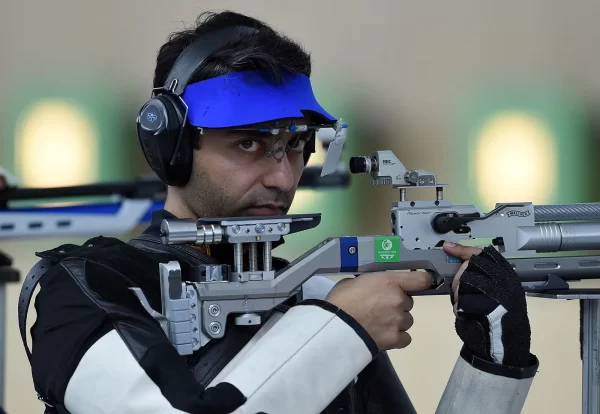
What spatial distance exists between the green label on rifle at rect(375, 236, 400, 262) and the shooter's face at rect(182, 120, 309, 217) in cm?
16

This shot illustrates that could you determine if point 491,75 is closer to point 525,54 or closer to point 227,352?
point 525,54

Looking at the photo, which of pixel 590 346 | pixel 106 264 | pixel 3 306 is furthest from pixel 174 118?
pixel 3 306

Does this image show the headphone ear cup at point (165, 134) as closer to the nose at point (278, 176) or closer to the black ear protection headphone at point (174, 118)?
the black ear protection headphone at point (174, 118)

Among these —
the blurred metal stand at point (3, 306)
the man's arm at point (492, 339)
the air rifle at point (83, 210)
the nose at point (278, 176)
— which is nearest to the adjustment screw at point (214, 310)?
the nose at point (278, 176)

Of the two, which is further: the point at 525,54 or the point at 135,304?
the point at 525,54

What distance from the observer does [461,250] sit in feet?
4.57

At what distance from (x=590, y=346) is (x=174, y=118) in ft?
2.52

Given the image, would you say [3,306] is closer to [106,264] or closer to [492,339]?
[106,264]

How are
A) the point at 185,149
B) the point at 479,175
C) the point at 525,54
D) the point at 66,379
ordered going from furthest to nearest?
the point at 525,54 → the point at 479,175 → the point at 185,149 → the point at 66,379

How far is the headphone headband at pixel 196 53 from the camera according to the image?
140 centimetres

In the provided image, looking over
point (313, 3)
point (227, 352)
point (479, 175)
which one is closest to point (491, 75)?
point (479, 175)

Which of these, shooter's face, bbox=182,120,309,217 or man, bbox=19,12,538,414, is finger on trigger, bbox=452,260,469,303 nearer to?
man, bbox=19,12,538,414

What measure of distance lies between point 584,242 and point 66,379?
2.68 ft

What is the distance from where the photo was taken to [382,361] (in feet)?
5.04
